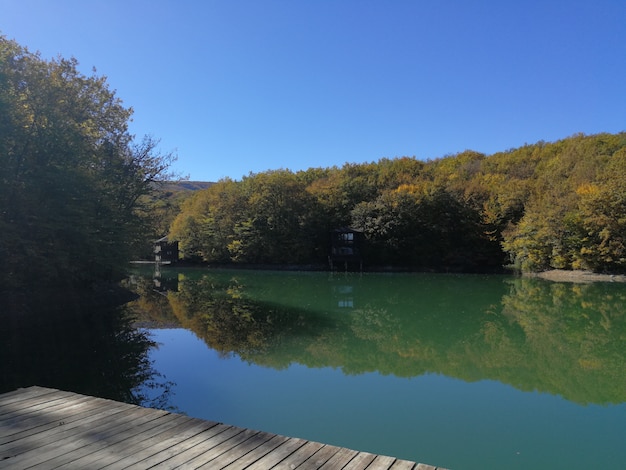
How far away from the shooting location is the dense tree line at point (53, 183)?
1022cm

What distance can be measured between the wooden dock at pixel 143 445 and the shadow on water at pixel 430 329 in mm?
4626

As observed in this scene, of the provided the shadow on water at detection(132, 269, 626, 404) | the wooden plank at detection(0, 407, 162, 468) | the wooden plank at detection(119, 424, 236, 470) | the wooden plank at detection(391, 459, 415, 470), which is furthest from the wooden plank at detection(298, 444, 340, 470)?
the shadow on water at detection(132, 269, 626, 404)

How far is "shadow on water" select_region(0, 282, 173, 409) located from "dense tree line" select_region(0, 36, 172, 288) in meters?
0.83

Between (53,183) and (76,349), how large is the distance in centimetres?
477

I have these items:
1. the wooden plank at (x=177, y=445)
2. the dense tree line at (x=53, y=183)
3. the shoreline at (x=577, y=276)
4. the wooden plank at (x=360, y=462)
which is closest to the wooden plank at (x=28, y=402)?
the wooden plank at (x=177, y=445)

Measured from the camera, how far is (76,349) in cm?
865

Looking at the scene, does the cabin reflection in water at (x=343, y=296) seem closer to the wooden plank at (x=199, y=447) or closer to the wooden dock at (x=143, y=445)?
the wooden dock at (x=143, y=445)

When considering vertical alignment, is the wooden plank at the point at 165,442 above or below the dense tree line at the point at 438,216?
below

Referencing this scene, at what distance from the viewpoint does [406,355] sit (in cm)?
873

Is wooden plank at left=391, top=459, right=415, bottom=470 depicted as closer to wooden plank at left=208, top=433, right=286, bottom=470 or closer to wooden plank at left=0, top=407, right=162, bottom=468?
wooden plank at left=208, top=433, right=286, bottom=470

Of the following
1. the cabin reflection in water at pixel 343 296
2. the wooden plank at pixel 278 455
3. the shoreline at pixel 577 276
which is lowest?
the cabin reflection in water at pixel 343 296

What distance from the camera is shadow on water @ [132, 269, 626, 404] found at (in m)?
7.66

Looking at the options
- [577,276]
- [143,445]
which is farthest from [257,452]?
[577,276]

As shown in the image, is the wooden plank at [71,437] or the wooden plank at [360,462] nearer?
the wooden plank at [360,462]
